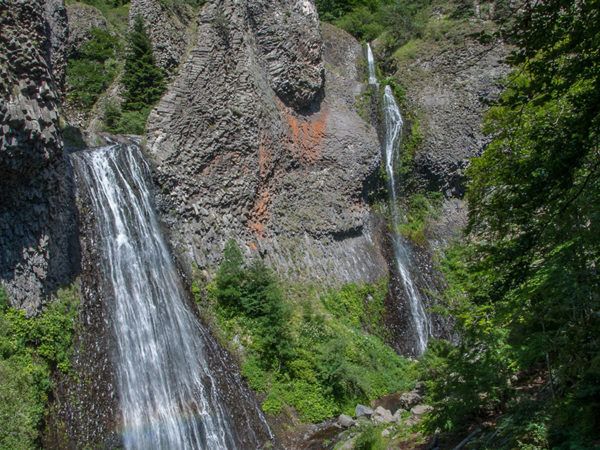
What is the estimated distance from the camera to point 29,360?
10.4 m

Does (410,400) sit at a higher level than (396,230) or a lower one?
lower

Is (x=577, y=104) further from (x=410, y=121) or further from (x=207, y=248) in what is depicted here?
(x=410, y=121)

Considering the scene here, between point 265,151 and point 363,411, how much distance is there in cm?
922

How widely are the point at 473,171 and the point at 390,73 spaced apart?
61.0 ft

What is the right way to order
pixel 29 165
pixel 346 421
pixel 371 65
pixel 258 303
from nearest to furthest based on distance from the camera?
1. pixel 29 165
2. pixel 346 421
3. pixel 258 303
4. pixel 371 65

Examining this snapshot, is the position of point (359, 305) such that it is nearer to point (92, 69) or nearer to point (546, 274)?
point (546, 274)

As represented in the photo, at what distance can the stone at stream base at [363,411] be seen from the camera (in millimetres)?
13481

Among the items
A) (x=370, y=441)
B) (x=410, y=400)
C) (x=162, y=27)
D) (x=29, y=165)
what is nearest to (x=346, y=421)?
(x=410, y=400)

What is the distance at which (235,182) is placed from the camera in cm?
1759

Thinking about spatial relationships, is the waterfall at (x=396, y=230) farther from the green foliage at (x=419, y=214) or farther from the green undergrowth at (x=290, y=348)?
the green undergrowth at (x=290, y=348)

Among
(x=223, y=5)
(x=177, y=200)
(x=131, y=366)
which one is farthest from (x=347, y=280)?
(x=223, y=5)

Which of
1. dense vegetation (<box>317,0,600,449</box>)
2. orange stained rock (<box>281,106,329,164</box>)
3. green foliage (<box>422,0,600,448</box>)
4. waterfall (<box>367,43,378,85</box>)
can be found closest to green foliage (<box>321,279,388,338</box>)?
orange stained rock (<box>281,106,329,164</box>)

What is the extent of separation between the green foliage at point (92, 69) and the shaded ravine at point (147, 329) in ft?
41.2

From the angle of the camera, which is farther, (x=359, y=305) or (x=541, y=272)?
(x=359, y=305)
